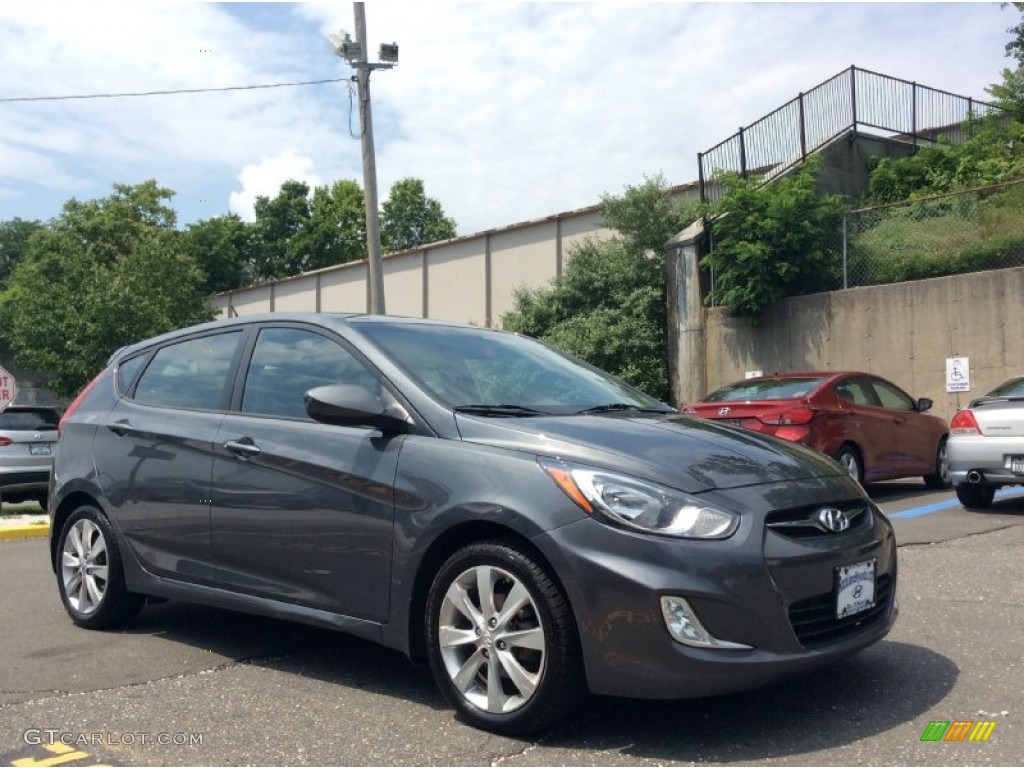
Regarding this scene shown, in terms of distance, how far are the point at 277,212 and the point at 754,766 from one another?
60.0 meters

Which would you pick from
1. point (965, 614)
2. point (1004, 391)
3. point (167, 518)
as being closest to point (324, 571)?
point (167, 518)

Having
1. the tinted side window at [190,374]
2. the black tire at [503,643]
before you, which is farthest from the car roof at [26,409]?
the black tire at [503,643]

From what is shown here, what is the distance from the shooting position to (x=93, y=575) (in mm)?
5730

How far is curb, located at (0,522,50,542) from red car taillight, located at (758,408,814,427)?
7447 millimetres

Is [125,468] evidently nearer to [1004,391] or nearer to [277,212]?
[1004,391]

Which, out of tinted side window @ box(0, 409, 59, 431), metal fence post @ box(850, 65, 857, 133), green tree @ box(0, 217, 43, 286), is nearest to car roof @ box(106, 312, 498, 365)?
tinted side window @ box(0, 409, 59, 431)

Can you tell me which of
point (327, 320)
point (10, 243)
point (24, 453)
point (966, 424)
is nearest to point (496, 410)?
point (327, 320)

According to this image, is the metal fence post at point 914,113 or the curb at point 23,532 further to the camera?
the metal fence post at point 914,113

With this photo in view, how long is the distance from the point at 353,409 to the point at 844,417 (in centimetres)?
767

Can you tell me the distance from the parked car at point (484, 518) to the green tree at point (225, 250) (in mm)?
51306

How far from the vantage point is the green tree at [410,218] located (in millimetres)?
63469

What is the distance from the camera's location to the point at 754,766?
11.5 feet

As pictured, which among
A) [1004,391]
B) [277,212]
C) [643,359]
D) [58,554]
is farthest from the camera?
[277,212]

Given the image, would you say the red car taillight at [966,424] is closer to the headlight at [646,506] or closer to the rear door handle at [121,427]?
the headlight at [646,506]
